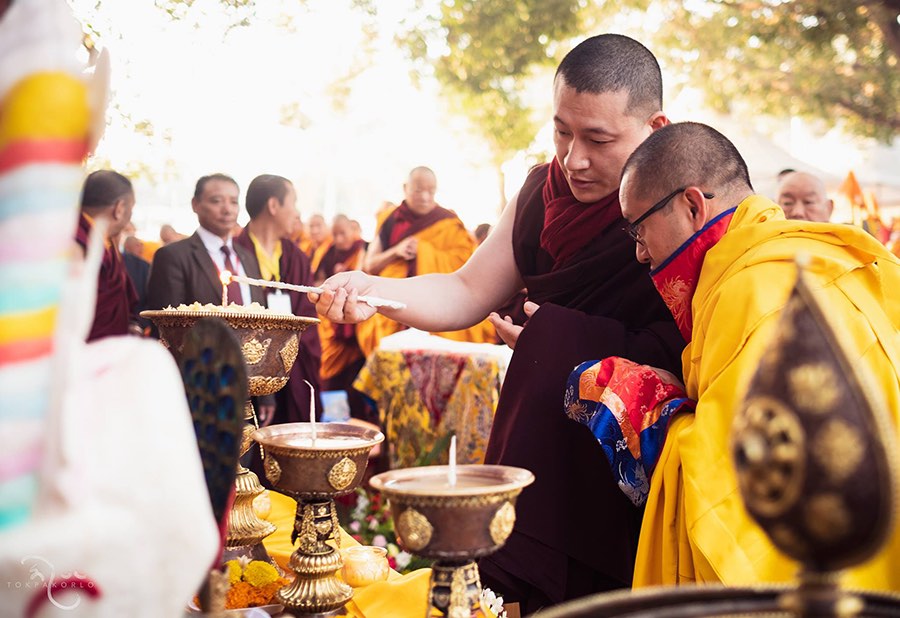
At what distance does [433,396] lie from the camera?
15.8 feet

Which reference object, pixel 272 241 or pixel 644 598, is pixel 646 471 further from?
pixel 272 241

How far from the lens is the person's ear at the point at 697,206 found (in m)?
1.86

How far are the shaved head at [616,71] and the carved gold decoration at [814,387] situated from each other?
5.18ft

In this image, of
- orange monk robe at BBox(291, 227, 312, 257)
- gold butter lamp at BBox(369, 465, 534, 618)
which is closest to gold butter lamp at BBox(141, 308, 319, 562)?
gold butter lamp at BBox(369, 465, 534, 618)

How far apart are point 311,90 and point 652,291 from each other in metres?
2.84

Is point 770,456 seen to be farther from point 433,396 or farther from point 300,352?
point 300,352

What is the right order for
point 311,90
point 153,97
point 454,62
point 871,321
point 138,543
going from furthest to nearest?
point 454,62 → point 311,90 → point 153,97 → point 871,321 → point 138,543

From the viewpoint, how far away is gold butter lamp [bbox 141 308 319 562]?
1.72 metres

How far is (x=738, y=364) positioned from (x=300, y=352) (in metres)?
3.53

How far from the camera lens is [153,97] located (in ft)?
8.21

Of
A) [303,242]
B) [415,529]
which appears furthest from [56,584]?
[303,242]

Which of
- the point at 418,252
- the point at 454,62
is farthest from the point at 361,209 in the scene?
the point at 418,252

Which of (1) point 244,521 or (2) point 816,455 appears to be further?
(1) point 244,521

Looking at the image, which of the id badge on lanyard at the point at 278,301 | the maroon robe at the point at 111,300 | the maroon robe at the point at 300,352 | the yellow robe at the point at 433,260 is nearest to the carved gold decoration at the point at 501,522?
the maroon robe at the point at 111,300
